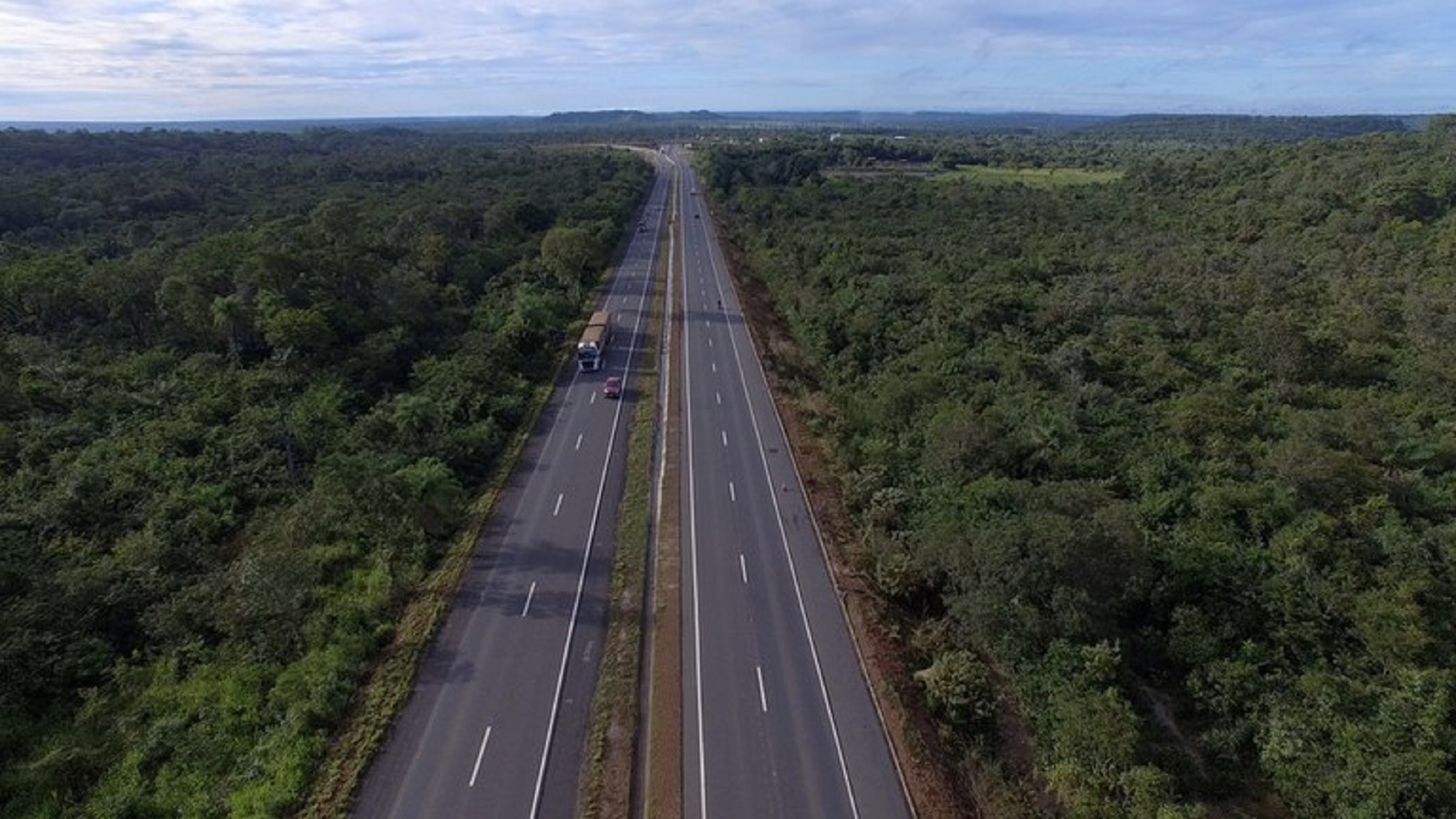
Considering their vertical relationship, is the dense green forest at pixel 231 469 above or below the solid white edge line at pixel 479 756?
above

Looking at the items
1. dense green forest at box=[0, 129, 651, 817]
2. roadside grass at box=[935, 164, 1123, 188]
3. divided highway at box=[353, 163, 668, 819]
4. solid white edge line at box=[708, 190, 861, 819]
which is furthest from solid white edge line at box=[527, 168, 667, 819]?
roadside grass at box=[935, 164, 1123, 188]

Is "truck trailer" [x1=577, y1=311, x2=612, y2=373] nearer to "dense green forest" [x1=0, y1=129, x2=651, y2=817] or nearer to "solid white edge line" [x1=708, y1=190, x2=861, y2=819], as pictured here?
"dense green forest" [x1=0, y1=129, x2=651, y2=817]

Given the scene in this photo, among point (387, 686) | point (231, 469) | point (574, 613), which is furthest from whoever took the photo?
point (231, 469)

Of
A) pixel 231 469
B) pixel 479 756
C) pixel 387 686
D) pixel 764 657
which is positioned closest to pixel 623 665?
pixel 764 657

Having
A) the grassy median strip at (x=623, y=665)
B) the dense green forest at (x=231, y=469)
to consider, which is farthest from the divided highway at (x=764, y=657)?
the dense green forest at (x=231, y=469)

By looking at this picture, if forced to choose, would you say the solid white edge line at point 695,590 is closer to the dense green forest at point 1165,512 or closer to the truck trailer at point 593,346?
the truck trailer at point 593,346

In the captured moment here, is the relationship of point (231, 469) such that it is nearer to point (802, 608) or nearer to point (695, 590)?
point (695, 590)
